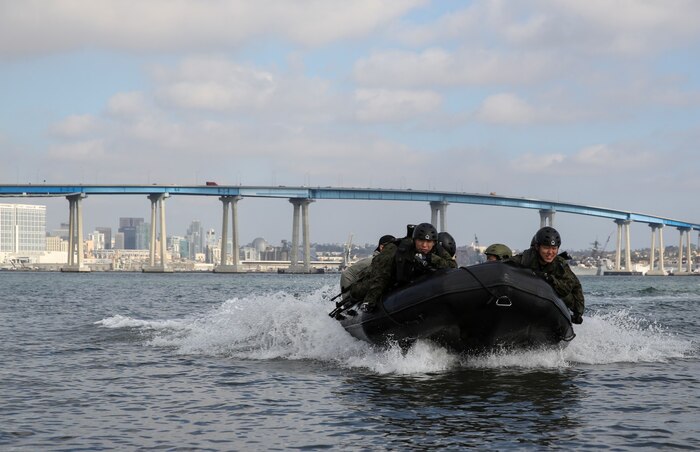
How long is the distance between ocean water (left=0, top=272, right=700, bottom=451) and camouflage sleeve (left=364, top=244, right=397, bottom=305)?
920 millimetres

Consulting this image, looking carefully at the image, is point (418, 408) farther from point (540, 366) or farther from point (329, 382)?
point (540, 366)

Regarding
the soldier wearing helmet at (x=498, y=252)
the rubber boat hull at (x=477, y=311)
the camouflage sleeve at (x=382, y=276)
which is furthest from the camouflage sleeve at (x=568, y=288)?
the camouflage sleeve at (x=382, y=276)

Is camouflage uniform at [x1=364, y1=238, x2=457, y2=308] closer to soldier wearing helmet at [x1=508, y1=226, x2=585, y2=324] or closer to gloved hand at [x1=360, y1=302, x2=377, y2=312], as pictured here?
gloved hand at [x1=360, y1=302, x2=377, y2=312]

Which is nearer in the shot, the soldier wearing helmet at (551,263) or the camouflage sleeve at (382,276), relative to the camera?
the soldier wearing helmet at (551,263)

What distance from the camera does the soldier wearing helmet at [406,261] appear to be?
45.2ft

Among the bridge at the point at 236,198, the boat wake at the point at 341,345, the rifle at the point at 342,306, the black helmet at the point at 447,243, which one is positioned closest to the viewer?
the boat wake at the point at 341,345

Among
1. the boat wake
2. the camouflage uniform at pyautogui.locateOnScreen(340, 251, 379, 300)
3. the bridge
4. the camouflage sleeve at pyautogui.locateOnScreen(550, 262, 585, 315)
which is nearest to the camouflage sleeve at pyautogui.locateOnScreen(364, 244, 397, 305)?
the camouflage uniform at pyautogui.locateOnScreen(340, 251, 379, 300)

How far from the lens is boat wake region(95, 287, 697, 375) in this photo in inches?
563

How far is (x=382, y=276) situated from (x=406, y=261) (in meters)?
0.58

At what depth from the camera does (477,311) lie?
12984 mm

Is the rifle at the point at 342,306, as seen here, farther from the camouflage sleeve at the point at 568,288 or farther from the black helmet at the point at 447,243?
the camouflage sleeve at the point at 568,288

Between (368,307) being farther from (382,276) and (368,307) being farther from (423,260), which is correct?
(423,260)

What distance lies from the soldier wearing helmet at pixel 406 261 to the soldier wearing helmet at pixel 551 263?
118cm

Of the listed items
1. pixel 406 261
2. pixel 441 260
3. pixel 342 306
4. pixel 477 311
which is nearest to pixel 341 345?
pixel 342 306
